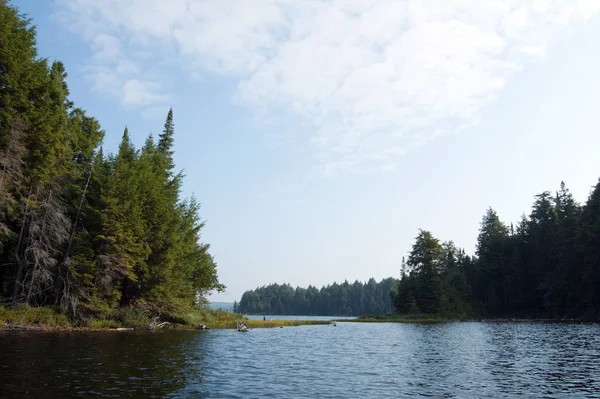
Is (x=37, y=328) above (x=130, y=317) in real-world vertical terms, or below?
below

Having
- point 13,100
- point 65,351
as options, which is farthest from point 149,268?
point 65,351

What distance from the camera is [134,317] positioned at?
51.6 metres

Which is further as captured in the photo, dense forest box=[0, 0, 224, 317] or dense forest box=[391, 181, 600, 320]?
dense forest box=[391, 181, 600, 320]

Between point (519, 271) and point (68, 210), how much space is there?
4446 inches

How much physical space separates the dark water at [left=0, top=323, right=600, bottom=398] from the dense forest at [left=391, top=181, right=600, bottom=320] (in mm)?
70256

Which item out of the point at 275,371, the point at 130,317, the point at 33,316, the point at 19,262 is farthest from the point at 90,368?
the point at 130,317

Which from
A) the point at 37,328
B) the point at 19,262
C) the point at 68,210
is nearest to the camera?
the point at 37,328

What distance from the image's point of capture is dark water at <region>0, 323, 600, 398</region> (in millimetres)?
18094

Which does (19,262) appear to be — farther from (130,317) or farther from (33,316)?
(130,317)

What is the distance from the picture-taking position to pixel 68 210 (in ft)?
161

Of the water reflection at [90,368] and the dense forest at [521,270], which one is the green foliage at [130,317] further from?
the dense forest at [521,270]

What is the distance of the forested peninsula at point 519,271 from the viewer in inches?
3720

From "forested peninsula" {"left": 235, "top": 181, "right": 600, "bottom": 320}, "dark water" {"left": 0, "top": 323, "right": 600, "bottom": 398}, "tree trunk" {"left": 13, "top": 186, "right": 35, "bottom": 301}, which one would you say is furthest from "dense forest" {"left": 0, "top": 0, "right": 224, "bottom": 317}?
"forested peninsula" {"left": 235, "top": 181, "right": 600, "bottom": 320}

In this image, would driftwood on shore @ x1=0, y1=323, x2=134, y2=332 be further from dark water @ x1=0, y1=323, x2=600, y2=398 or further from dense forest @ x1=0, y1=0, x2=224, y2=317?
dark water @ x1=0, y1=323, x2=600, y2=398
